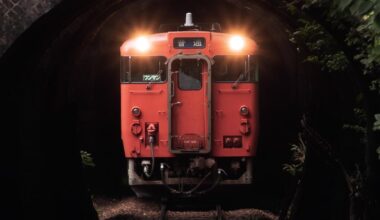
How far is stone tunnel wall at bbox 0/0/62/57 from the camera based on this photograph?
219 inches

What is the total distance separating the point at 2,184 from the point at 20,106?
1.09m

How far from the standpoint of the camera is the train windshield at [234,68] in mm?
11141

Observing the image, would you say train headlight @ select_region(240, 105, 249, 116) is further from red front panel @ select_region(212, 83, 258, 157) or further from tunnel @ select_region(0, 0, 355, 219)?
tunnel @ select_region(0, 0, 355, 219)

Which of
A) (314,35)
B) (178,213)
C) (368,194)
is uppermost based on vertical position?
(314,35)

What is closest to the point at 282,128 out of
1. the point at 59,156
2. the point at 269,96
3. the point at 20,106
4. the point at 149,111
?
the point at 269,96

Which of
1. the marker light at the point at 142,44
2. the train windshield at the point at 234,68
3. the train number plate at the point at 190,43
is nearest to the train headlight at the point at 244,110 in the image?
the train windshield at the point at 234,68

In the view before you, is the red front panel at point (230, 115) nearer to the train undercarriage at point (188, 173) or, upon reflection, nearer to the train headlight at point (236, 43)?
the train undercarriage at point (188, 173)

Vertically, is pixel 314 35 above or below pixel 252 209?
above

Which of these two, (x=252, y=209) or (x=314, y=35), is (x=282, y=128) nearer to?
(x=252, y=209)

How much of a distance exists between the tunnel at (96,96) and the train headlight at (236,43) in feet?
2.00

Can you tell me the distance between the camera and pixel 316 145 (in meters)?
8.27

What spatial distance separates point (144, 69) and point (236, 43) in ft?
4.88

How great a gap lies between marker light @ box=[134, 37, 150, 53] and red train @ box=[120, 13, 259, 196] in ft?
0.05

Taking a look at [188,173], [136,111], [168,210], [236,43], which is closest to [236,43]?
[236,43]
